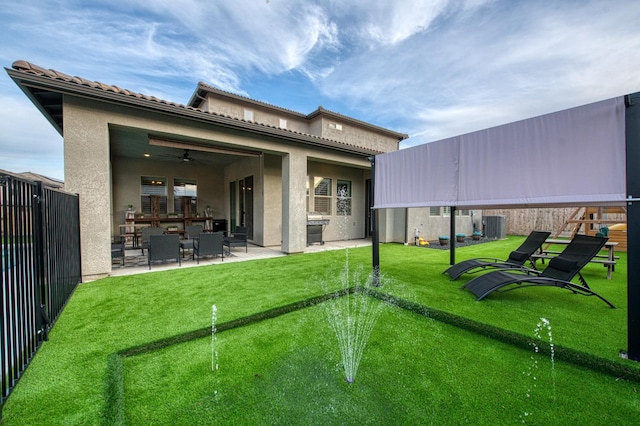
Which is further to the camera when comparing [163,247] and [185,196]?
[185,196]

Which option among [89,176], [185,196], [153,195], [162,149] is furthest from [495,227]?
[153,195]

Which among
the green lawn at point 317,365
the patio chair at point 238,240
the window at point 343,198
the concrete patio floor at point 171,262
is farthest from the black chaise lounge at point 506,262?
the window at point 343,198

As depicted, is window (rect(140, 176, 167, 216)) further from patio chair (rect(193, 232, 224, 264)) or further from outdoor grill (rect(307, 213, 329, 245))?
outdoor grill (rect(307, 213, 329, 245))

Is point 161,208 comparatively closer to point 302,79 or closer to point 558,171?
point 302,79

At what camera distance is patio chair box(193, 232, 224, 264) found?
7.16 metres

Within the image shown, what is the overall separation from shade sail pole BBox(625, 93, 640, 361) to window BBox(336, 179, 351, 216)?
9933mm

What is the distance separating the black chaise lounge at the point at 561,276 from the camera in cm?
399

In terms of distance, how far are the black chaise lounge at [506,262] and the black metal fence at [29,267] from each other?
6484mm

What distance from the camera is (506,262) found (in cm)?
566

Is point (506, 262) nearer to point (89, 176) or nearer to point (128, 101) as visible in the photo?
point (128, 101)

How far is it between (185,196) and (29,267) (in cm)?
1034

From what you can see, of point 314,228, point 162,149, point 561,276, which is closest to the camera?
point 561,276

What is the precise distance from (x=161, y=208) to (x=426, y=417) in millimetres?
12973

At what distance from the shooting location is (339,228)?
40.3 feet
